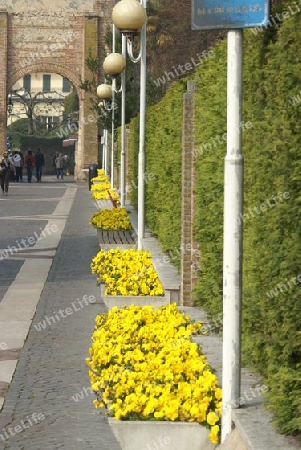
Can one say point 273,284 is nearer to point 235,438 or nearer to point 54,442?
point 235,438

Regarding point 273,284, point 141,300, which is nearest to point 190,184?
point 141,300

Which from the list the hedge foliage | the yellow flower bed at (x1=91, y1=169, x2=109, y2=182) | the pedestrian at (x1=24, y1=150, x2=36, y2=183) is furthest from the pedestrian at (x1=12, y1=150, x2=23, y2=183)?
the hedge foliage

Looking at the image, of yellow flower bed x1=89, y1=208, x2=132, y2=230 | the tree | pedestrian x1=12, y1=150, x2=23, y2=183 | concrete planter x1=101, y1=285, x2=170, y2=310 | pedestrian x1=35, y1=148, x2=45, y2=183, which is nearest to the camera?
concrete planter x1=101, y1=285, x2=170, y2=310

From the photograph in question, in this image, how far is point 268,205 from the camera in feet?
20.2

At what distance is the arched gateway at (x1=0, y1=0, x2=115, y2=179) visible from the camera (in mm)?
62125

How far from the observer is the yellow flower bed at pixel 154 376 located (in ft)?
20.6

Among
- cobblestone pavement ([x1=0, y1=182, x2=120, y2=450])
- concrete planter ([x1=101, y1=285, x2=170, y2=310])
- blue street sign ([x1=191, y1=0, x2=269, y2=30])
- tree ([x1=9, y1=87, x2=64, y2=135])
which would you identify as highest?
tree ([x1=9, y1=87, x2=64, y2=135])

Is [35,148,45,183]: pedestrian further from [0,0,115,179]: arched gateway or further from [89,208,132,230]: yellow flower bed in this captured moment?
[89,208,132,230]: yellow flower bed

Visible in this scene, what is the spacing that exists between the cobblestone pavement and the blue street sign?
264cm

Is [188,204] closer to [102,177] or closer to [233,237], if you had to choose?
[233,237]

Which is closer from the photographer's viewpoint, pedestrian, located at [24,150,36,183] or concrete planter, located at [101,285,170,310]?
concrete planter, located at [101,285,170,310]

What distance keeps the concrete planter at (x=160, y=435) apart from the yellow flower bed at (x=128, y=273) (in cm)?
596

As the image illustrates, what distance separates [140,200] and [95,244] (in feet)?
18.6

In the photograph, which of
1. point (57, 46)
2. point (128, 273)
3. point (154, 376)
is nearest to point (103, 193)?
point (128, 273)
